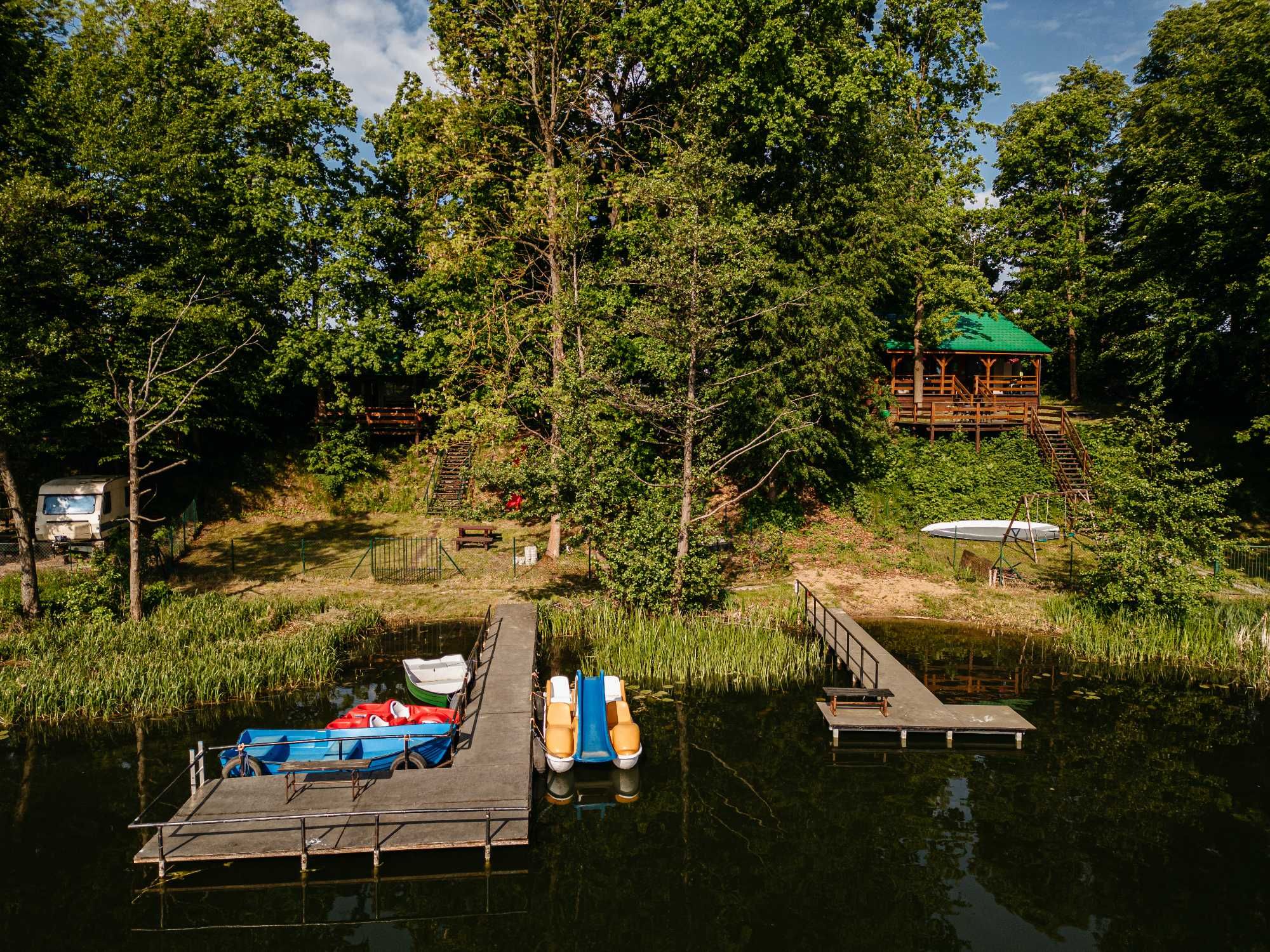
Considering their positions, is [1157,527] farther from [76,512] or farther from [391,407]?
[76,512]

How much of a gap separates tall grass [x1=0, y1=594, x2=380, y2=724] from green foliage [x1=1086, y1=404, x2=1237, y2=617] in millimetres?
22130

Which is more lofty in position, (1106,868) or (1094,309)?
(1094,309)

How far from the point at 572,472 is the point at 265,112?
23.7 m

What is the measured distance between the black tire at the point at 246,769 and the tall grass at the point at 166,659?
15.4 ft

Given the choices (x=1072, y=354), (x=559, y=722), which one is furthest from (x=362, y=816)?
(x=1072, y=354)

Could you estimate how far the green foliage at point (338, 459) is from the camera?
35.4 metres

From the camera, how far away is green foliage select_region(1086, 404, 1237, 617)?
65.2 feet

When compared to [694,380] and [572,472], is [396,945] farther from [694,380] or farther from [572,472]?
[694,380]

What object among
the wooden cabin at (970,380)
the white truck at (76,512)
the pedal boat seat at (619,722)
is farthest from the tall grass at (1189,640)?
the white truck at (76,512)

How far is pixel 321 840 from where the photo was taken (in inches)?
426

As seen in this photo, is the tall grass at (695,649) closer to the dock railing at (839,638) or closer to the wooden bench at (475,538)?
the dock railing at (839,638)

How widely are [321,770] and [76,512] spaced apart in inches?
869

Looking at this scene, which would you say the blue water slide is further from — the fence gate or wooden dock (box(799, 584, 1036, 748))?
the fence gate

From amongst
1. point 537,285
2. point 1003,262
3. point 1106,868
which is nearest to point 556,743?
point 1106,868
